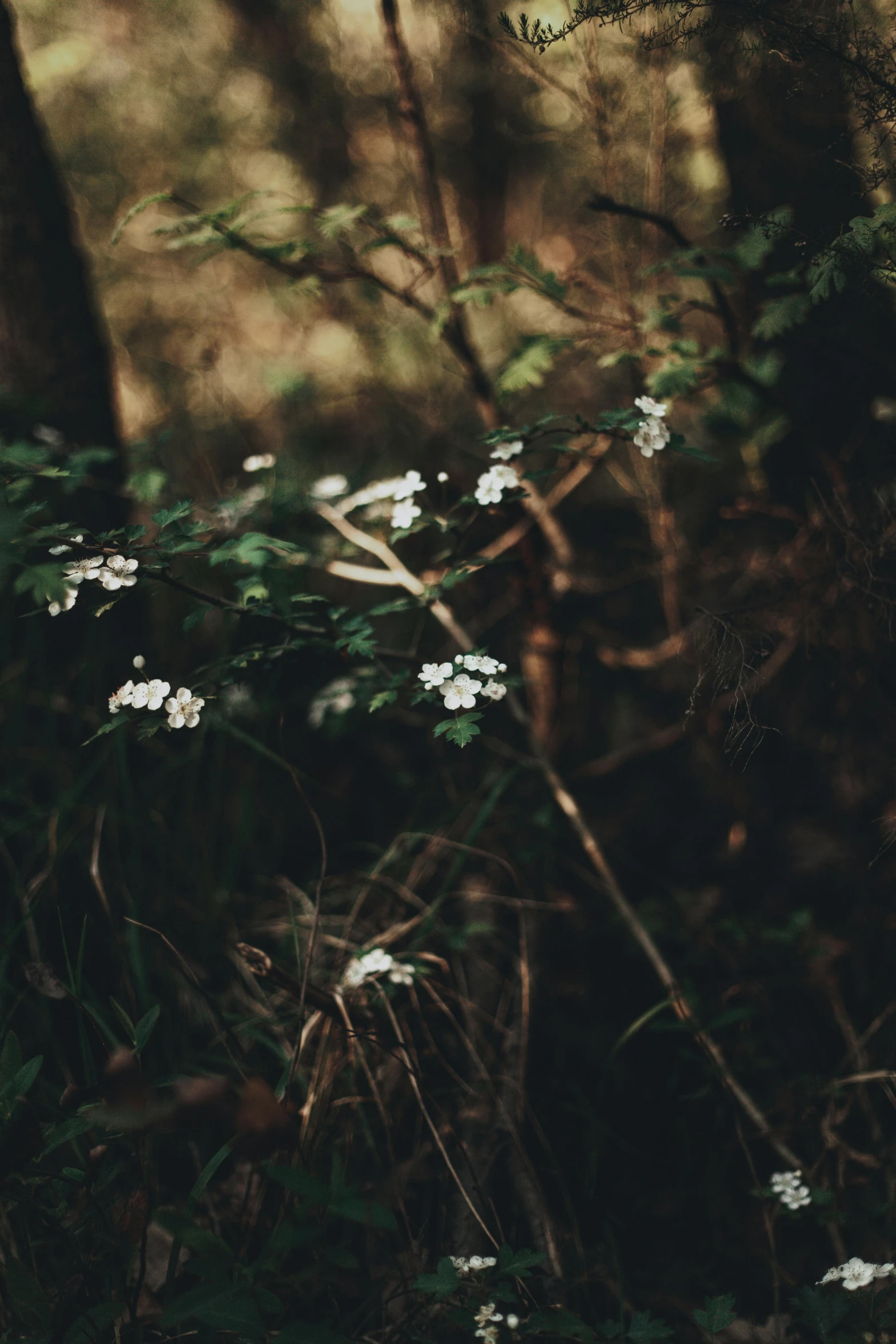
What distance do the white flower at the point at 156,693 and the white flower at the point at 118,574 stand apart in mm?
150

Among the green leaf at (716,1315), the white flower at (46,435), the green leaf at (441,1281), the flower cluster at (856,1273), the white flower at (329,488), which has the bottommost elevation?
the flower cluster at (856,1273)

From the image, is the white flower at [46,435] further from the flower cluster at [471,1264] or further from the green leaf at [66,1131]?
the flower cluster at [471,1264]

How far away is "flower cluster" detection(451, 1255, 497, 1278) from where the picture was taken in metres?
1.09

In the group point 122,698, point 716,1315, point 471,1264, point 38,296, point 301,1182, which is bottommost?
point 716,1315

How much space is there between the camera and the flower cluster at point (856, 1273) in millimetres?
1092

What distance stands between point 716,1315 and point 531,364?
1.54m

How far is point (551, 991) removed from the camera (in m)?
1.78

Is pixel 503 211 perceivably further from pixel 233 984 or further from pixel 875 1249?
pixel 875 1249

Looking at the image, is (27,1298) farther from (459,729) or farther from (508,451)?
(508,451)

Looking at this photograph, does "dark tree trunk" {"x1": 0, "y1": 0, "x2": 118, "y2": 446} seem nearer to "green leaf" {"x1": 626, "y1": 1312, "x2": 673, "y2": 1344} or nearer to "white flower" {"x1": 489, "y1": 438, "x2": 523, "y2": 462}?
"white flower" {"x1": 489, "y1": 438, "x2": 523, "y2": 462}

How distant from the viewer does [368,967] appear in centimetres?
139

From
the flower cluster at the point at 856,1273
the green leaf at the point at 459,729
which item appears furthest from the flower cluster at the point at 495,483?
the flower cluster at the point at 856,1273

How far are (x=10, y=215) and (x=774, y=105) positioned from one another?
1718 millimetres

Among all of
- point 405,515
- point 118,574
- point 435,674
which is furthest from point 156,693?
point 405,515
